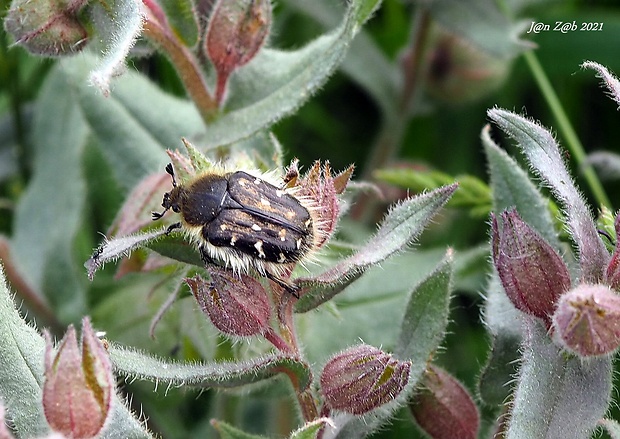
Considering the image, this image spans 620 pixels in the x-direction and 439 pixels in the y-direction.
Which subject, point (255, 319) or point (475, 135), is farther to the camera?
point (475, 135)

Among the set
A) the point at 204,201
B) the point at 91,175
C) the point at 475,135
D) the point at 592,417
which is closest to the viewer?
the point at 592,417

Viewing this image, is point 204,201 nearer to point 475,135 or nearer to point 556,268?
point 556,268

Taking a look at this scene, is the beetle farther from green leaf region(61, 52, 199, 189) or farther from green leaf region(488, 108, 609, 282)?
green leaf region(61, 52, 199, 189)

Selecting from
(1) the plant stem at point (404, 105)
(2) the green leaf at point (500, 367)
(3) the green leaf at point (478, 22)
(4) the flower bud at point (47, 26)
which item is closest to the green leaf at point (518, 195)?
(2) the green leaf at point (500, 367)

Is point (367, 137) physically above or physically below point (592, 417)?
above

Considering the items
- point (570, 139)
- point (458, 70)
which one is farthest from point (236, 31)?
point (458, 70)

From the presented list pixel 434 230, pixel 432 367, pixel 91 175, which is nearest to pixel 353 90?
pixel 434 230

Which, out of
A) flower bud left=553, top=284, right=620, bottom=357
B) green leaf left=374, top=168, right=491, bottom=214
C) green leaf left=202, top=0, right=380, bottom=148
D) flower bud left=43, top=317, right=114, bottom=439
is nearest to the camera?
flower bud left=43, top=317, right=114, bottom=439

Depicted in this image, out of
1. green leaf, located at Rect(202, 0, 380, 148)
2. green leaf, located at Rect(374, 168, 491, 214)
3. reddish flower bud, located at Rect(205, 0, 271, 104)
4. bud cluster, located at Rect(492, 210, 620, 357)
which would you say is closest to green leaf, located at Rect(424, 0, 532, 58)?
green leaf, located at Rect(374, 168, 491, 214)
